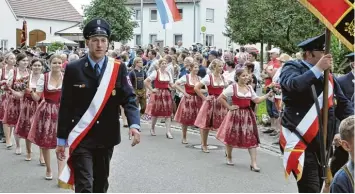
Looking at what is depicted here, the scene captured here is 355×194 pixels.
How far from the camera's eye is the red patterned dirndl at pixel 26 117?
10609 mm

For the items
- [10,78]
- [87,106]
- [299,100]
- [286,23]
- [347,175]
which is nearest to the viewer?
[347,175]

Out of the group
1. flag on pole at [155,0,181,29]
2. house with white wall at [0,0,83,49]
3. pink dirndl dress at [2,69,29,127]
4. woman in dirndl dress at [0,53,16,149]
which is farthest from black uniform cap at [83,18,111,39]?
house with white wall at [0,0,83,49]

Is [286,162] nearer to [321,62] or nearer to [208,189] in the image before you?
[321,62]

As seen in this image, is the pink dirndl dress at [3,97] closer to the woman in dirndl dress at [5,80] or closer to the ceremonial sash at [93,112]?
the woman in dirndl dress at [5,80]

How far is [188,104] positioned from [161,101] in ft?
3.67

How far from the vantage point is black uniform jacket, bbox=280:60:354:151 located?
561cm

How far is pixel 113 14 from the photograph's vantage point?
147 feet

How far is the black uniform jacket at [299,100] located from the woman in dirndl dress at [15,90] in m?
5.84

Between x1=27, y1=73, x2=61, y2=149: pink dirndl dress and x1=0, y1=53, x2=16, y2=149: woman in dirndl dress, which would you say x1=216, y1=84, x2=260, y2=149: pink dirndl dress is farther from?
x1=0, y1=53, x2=16, y2=149: woman in dirndl dress

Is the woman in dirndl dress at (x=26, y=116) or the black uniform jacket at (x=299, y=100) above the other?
the black uniform jacket at (x=299, y=100)

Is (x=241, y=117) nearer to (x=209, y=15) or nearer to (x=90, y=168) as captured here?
(x=90, y=168)

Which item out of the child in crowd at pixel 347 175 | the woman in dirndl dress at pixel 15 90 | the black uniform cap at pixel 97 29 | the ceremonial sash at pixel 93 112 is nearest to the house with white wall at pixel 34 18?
the woman in dirndl dress at pixel 15 90

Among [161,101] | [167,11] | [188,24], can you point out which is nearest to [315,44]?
[161,101]

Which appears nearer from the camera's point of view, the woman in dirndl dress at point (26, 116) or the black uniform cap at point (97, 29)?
the black uniform cap at point (97, 29)
